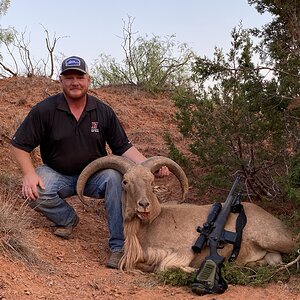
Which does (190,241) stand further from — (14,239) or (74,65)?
(74,65)

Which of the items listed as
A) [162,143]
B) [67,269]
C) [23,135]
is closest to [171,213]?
[67,269]

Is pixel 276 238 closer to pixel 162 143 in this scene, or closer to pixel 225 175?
pixel 225 175

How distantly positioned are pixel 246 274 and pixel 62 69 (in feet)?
9.88

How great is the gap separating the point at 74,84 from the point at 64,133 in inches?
22.1

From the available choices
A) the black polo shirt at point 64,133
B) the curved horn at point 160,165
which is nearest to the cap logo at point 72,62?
the black polo shirt at point 64,133

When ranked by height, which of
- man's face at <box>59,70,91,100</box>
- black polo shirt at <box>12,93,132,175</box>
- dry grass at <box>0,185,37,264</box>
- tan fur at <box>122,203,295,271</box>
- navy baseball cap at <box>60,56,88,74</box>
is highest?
navy baseball cap at <box>60,56,88,74</box>

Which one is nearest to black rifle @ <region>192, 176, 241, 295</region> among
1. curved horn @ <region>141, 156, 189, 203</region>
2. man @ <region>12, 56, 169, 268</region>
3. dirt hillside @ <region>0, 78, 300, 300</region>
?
dirt hillside @ <region>0, 78, 300, 300</region>

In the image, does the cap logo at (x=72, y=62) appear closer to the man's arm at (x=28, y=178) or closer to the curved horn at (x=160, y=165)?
the man's arm at (x=28, y=178)

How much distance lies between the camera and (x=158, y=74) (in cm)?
1523

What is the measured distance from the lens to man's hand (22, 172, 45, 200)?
6.14 meters

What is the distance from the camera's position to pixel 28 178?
20.3ft

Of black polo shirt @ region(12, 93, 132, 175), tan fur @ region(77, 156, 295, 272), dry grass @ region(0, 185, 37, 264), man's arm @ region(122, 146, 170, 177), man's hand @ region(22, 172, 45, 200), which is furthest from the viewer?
man's arm @ region(122, 146, 170, 177)

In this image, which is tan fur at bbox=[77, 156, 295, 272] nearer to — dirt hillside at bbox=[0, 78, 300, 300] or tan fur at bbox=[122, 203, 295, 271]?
tan fur at bbox=[122, 203, 295, 271]

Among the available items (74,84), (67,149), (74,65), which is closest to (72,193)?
(67,149)
